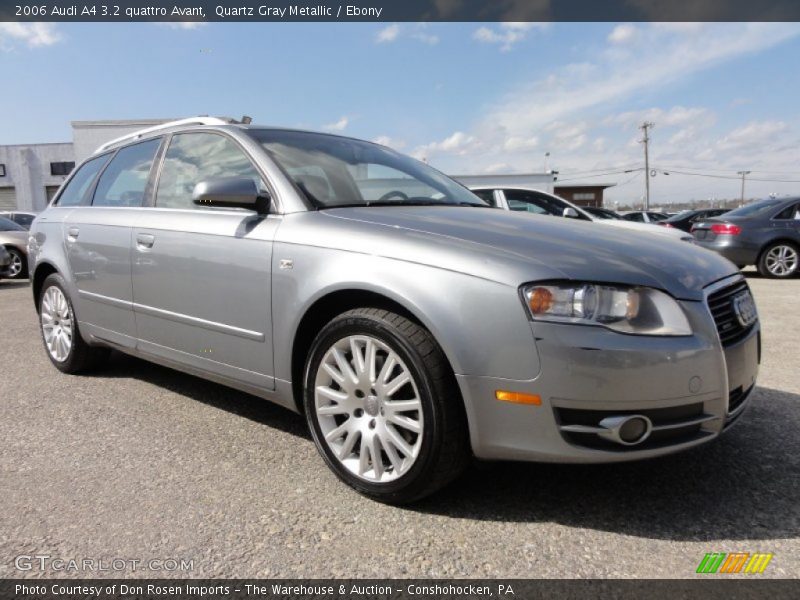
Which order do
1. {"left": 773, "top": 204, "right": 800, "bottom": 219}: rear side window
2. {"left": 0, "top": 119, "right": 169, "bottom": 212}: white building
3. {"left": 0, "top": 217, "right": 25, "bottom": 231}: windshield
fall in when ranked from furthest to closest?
{"left": 0, "top": 119, "right": 169, "bottom": 212}: white building → {"left": 0, "top": 217, "right": 25, "bottom": 231}: windshield → {"left": 773, "top": 204, "right": 800, "bottom": 219}: rear side window

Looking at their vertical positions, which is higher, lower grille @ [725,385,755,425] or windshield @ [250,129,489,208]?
windshield @ [250,129,489,208]

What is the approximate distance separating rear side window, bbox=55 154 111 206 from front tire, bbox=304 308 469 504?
2775 mm

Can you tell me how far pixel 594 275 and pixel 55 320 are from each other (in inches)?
154

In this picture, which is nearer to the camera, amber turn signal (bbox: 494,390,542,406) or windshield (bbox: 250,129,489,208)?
amber turn signal (bbox: 494,390,542,406)

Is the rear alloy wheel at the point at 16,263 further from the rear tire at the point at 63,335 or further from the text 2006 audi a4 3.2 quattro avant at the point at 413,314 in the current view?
the text 2006 audi a4 3.2 quattro avant at the point at 413,314

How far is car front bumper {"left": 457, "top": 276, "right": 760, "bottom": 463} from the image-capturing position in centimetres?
192

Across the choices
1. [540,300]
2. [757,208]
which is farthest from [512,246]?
[757,208]

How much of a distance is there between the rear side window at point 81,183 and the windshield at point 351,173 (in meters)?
1.85

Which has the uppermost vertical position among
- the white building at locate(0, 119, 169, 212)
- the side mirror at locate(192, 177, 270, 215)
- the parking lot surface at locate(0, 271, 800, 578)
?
the white building at locate(0, 119, 169, 212)

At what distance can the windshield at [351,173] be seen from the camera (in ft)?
9.34

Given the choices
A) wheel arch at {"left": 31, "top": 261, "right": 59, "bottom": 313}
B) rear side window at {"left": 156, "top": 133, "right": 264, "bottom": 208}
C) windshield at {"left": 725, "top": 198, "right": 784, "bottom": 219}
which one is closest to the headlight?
rear side window at {"left": 156, "top": 133, "right": 264, "bottom": 208}

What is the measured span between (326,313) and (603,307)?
1.14 m

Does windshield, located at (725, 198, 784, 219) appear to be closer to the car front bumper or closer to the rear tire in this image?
the car front bumper

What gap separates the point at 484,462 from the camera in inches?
85.2
